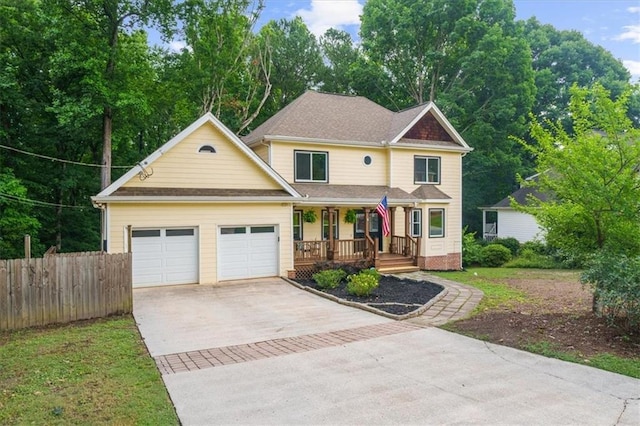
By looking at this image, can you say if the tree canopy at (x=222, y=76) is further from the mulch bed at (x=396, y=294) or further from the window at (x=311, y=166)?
the mulch bed at (x=396, y=294)

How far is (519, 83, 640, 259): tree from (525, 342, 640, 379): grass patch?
2.95 meters

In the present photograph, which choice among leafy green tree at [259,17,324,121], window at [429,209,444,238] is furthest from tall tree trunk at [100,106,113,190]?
window at [429,209,444,238]

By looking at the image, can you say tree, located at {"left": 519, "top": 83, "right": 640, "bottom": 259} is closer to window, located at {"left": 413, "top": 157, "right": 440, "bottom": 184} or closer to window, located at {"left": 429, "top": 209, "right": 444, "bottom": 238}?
window, located at {"left": 429, "top": 209, "right": 444, "bottom": 238}

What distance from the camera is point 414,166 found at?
2038 cm

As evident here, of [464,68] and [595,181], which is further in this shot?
[464,68]

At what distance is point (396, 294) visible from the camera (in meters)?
12.5

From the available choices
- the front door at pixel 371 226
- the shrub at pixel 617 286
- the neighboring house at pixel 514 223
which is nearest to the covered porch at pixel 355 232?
the front door at pixel 371 226

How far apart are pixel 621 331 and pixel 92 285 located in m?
11.4

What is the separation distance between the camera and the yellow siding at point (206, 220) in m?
13.2

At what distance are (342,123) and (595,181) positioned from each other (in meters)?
13.0

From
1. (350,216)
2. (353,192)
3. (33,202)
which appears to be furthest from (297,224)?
(33,202)

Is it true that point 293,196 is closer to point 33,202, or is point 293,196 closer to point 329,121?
point 329,121

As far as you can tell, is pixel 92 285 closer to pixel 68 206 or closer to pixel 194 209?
pixel 194 209

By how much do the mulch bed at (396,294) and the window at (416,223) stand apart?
4.97 metres
